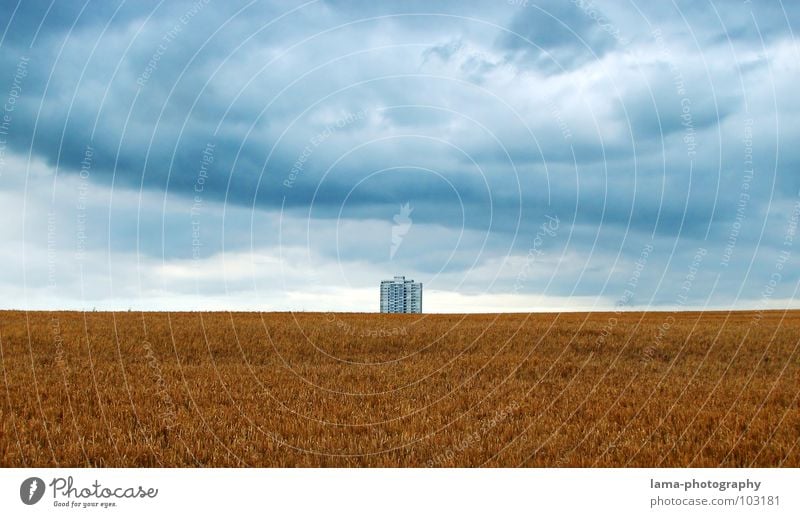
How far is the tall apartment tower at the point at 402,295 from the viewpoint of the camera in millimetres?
123062

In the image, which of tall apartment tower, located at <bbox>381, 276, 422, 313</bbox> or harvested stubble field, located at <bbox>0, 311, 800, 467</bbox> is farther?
tall apartment tower, located at <bbox>381, 276, 422, 313</bbox>

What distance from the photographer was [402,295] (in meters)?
128

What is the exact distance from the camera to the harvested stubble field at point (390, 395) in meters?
12.6

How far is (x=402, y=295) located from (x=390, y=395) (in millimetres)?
108468

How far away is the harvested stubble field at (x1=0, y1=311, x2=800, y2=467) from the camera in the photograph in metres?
12.6

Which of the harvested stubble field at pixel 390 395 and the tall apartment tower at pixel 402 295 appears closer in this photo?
the harvested stubble field at pixel 390 395

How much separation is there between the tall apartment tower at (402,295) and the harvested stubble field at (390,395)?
8414 centimetres

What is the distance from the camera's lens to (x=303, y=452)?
12.5m

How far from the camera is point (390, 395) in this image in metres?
19.4

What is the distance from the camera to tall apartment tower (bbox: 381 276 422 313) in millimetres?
123062

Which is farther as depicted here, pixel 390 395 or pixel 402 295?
pixel 402 295

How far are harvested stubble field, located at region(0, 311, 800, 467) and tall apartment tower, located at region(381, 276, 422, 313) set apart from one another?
84.1 metres
